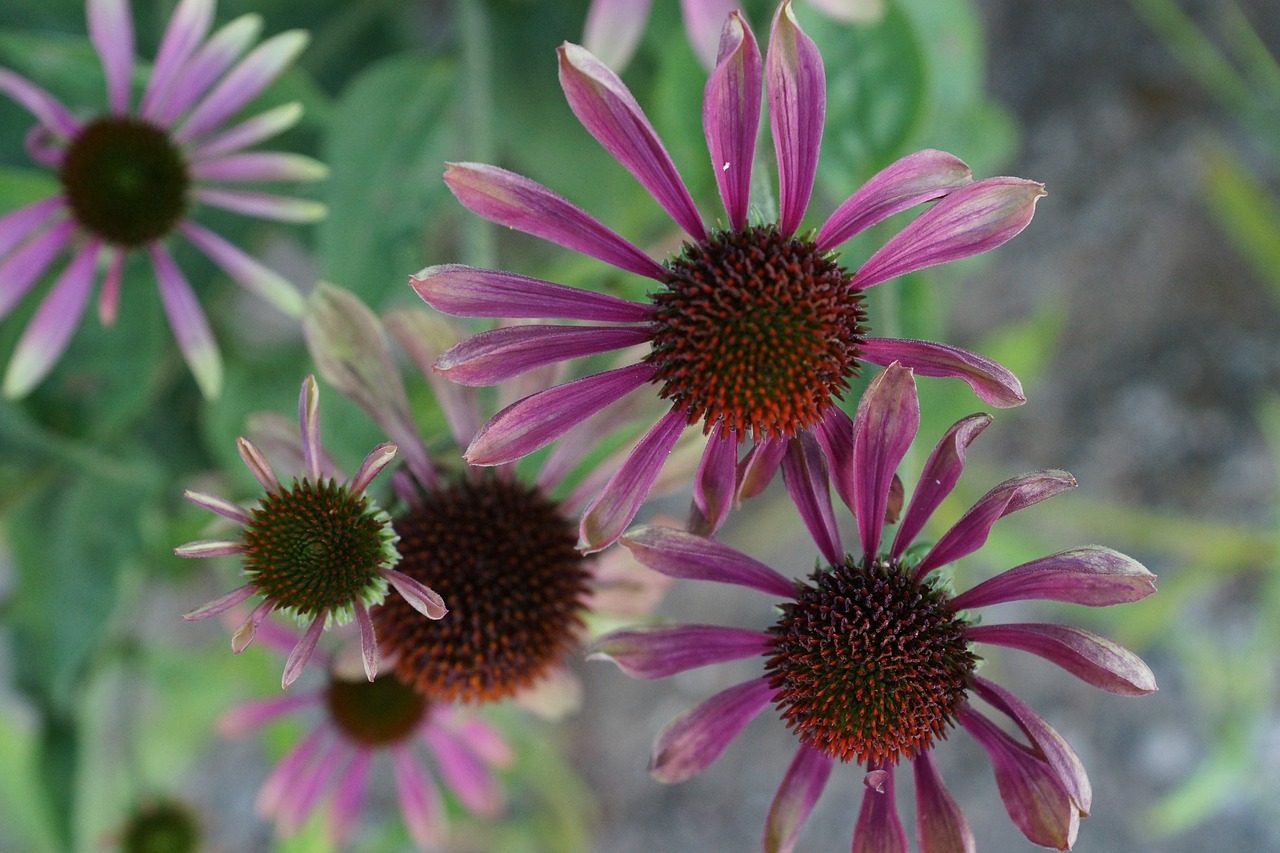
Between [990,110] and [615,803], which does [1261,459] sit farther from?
[615,803]

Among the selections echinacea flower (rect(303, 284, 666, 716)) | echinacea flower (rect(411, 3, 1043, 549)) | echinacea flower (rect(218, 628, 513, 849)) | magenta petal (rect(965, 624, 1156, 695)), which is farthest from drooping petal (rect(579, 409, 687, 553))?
echinacea flower (rect(218, 628, 513, 849))

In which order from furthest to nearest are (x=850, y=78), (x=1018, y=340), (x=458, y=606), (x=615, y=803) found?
(x=615, y=803), (x=1018, y=340), (x=850, y=78), (x=458, y=606)

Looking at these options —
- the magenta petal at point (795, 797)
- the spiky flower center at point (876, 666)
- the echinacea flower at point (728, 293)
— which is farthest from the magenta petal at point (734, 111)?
the magenta petal at point (795, 797)

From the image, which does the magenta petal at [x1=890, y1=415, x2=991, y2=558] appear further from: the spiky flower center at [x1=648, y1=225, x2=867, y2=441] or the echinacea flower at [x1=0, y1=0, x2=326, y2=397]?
the echinacea flower at [x1=0, y1=0, x2=326, y2=397]

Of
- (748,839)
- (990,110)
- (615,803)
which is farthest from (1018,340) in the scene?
(615,803)

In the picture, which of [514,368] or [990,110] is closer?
[514,368]

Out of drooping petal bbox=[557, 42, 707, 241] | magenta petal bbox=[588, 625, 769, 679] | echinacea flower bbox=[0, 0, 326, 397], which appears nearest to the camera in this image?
drooping petal bbox=[557, 42, 707, 241]

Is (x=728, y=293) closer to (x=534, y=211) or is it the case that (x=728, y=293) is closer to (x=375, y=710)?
(x=534, y=211)

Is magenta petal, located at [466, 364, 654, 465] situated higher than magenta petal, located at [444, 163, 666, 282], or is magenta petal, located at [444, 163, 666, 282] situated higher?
magenta petal, located at [444, 163, 666, 282]
